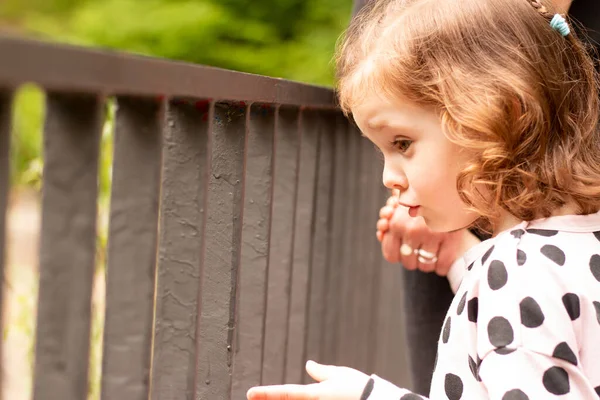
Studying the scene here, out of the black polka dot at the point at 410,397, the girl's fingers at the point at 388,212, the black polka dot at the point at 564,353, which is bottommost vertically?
the black polka dot at the point at 410,397

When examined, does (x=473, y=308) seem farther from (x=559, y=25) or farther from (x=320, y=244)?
(x=320, y=244)

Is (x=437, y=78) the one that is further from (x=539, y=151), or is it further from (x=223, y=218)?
(x=223, y=218)

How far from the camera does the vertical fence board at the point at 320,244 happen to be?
1965 mm

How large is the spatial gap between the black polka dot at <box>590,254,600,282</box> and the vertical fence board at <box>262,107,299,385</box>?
2.23 feet

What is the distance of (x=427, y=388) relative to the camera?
2.09 meters

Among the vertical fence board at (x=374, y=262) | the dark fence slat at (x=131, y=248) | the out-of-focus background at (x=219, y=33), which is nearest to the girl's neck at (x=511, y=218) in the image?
the dark fence slat at (x=131, y=248)

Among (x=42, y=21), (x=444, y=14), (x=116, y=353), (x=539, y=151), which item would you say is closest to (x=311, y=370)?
(x=116, y=353)

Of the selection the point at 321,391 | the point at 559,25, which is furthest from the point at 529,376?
the point at 559,25

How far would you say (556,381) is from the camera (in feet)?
3.91

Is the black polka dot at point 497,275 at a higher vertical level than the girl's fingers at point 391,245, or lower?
lower

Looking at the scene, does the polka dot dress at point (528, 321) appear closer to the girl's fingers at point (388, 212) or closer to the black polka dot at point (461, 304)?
the black polka dot at point (461, 304)

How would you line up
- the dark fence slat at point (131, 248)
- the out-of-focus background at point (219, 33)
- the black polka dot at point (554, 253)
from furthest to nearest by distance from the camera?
1. the out-of-focus background at point (219, 33)
2. the black polka dot at point (554, 253)
3. the dark fence slat at point (131, 248)

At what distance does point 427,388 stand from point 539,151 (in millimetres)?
887

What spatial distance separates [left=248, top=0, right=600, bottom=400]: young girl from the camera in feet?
4.09
